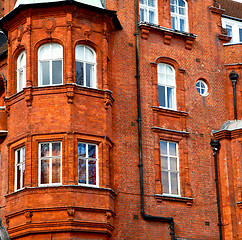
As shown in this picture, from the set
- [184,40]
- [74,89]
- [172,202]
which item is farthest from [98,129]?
[184,40]

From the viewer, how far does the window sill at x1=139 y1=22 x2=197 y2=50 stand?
34031 mm

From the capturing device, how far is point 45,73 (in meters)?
31.2

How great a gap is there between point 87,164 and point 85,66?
→ 170 inches

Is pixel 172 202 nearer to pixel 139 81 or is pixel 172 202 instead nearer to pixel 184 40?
pixel 139 81

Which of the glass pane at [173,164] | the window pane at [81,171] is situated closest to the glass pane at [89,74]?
the window pane at [81,171]

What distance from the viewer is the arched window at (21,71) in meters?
31.9

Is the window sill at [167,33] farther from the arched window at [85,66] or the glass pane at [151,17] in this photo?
the arched window at [85,66]

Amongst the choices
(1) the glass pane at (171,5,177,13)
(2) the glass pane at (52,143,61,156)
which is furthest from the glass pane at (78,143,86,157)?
(1) the glass pane at (171,5,177,13)

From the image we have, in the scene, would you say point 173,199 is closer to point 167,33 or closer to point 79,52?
point 79,52

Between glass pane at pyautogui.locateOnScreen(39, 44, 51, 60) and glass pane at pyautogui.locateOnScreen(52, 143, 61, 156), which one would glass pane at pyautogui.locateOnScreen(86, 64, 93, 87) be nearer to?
glass pane at pyautogui.locateOnScreen(39, 44, 51, 60)

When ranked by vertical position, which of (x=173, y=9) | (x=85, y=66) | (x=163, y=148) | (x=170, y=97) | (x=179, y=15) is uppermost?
(x=173, y=9)

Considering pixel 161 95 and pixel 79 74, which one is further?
pixel 161 95

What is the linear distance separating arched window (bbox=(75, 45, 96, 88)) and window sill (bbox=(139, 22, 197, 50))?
3.36 metres

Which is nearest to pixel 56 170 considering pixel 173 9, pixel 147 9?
pixel 147 9
